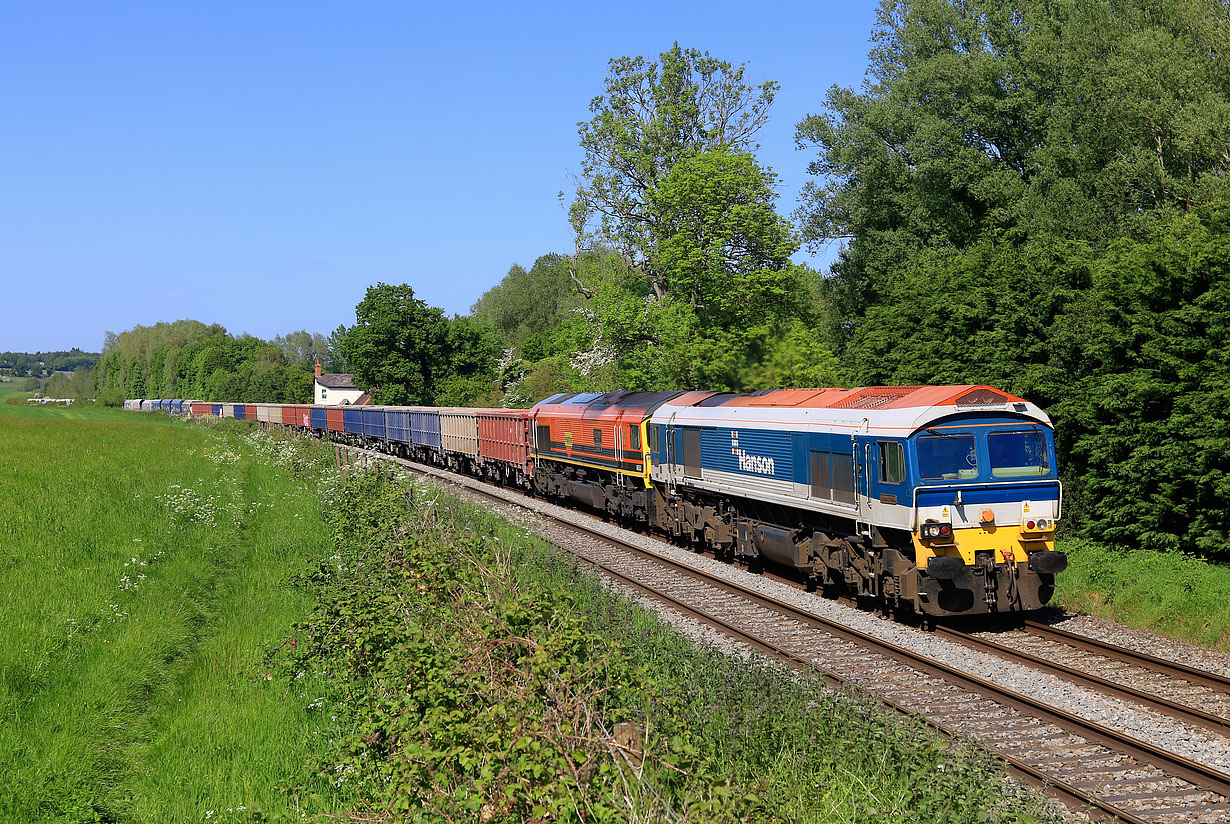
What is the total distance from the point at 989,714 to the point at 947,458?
4539 millimetres

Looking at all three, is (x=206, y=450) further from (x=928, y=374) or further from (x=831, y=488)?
(x=831, y=488)

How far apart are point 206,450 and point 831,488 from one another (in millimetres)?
32852

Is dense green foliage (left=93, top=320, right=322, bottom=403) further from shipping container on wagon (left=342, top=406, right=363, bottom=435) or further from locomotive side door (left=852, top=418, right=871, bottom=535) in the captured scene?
locomotive side door (left=852, top=418, right=871, bottom=535)

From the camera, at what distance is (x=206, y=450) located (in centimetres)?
4162

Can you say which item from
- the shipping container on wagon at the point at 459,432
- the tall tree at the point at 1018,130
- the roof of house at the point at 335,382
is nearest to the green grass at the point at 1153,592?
the tall tree at the point at 1018,130

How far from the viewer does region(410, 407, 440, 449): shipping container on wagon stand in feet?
166

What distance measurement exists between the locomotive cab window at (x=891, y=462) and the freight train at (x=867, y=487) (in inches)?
1.0

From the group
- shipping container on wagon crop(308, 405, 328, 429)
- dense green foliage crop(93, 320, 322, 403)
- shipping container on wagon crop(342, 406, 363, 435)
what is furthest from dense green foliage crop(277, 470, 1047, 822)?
dense green foliage crop(93, 320, 322, 403)

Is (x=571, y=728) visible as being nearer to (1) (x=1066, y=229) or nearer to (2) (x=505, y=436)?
(1) (x=1066, y=229)

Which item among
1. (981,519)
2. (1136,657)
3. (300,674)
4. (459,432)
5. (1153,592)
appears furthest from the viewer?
(459,432)

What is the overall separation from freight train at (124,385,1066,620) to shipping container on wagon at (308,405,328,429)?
5100 centimetres

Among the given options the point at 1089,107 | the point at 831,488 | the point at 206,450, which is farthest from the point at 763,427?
the point at 206,450

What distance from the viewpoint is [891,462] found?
1476 cm

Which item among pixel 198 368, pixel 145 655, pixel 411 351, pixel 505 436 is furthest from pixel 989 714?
pixel 198 368
